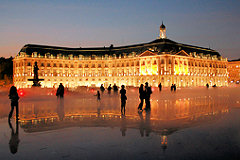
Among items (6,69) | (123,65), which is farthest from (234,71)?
(6,69)

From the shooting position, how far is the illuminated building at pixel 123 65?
92562 mm

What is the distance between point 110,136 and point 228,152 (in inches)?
164

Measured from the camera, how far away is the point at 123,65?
10425 centimetres

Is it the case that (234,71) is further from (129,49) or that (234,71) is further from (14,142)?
(14,142)

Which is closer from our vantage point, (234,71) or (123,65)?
(123,65)

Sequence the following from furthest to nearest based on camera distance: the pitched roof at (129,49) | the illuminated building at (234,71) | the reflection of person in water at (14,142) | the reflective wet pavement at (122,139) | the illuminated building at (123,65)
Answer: the illuminated building at (234,71), the pitched roof at (129,49), the illuminated building at (123,65), the reflection of person in water at (14,142), the reflective wet pavement at (122,139)

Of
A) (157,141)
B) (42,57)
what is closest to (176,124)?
(157,141)

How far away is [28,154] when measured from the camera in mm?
7648

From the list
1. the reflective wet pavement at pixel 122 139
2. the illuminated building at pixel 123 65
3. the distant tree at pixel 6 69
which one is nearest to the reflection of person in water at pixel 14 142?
the reflective wet pavement at pixel 122 139

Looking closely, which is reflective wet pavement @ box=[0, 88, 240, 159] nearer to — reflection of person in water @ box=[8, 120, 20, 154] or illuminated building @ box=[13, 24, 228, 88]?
reflection of person in water @ box=[8, 120, 20, 154]

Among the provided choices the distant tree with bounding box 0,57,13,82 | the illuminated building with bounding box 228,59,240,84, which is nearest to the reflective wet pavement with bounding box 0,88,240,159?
the distant tree with bounding box 0,57,13,82

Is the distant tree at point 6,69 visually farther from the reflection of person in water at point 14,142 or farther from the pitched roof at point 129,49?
the reflection of person in water at point 14,142

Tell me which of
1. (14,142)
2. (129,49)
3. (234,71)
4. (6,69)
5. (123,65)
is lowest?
(14,142)

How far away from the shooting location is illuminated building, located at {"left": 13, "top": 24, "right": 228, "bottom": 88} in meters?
92.6
